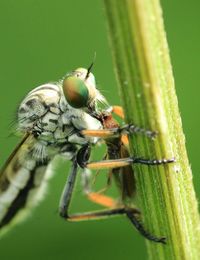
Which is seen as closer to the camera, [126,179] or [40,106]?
[126,179]

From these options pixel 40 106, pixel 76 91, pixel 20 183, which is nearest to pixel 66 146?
pixel 40 106

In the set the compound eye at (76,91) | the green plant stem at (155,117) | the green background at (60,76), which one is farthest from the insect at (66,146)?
the green background at (60,76)

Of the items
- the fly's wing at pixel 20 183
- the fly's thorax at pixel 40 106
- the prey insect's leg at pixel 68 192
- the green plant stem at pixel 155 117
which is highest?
the fly's thorax at pixel 40 106

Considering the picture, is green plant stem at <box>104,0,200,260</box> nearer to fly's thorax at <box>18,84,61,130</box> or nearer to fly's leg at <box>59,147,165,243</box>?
fly's leg at <box>59,147,165,243</box>

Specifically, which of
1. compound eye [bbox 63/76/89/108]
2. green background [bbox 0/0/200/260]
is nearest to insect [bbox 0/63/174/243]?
compound eye [bbox 63/76/89/108]

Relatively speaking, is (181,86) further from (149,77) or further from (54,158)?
(149,77)

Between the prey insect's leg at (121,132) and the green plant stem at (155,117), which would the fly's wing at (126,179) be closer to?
the prey insect's leg at (121,132)

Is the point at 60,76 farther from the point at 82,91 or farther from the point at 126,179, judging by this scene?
the point at 126,179
